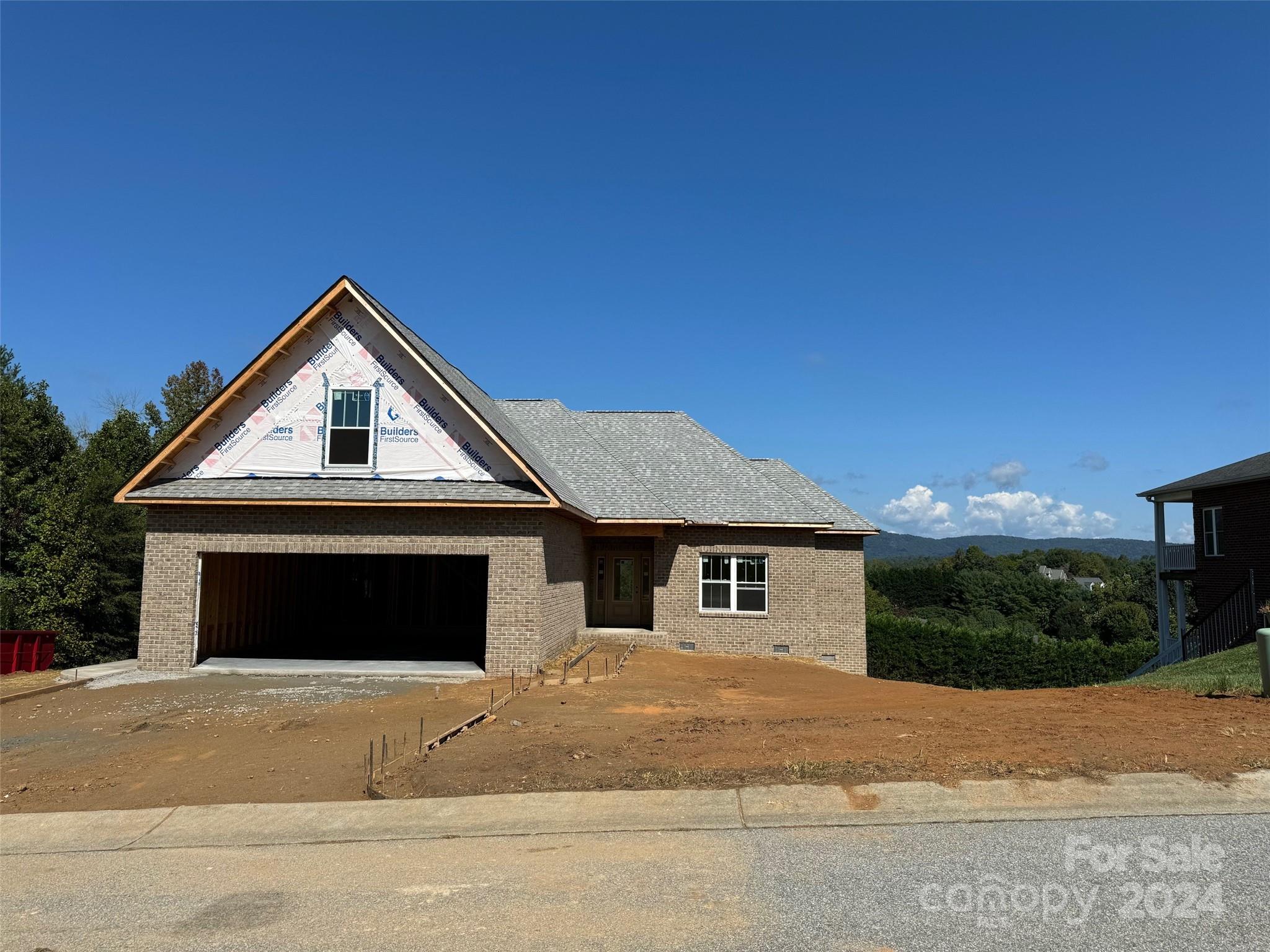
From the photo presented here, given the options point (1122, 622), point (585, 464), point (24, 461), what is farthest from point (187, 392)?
point (1122, 622)

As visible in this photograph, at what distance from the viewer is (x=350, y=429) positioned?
16641 millimetres

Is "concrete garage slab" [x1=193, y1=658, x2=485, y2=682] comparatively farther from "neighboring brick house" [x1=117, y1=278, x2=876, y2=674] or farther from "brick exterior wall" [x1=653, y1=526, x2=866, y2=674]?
"brick exterior wall" [x1=653, y1=526, x2=866, y2=674]

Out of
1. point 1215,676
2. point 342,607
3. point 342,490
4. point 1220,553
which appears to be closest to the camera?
point 1215,676

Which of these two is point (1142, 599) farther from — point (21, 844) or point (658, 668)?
point (21, 844)

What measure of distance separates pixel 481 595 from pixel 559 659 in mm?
7056

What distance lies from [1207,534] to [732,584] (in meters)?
18.6

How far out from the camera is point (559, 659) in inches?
709

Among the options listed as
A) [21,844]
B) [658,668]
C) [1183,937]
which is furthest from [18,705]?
[1183,937]

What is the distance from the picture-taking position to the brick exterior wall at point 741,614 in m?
22.1

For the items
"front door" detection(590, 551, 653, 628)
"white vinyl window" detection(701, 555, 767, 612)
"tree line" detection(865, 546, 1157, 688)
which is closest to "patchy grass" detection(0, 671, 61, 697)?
"front door" detection(590, 551, 653, 628)

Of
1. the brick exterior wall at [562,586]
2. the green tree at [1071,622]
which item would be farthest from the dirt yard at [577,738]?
the green tree at [1071,622]

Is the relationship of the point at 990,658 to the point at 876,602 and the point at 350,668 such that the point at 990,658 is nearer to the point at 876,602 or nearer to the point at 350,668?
the point at 350,668

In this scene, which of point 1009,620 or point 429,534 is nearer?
Answer: point 429,534

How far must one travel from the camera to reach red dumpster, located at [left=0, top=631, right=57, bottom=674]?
55.9 feet
